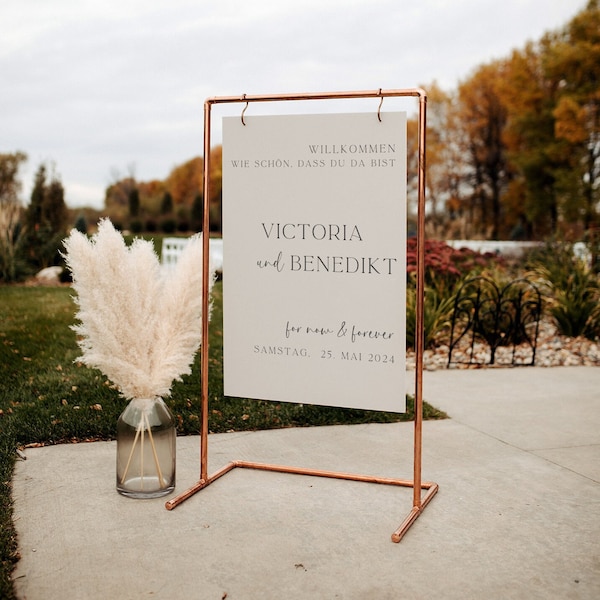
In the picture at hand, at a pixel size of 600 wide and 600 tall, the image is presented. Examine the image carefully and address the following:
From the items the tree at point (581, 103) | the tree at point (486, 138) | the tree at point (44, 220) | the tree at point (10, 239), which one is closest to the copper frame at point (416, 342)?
the tree at point (10, 239)

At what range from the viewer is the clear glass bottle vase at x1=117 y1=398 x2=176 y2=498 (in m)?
3.40

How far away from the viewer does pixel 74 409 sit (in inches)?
189

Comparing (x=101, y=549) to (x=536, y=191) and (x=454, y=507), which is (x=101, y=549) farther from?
(x=536, y=191)

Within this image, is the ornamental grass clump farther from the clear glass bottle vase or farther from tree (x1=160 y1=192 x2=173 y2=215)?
tree (x1=160 y1=192 x2=173 y2=215)

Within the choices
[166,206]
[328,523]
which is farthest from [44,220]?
[166,206]

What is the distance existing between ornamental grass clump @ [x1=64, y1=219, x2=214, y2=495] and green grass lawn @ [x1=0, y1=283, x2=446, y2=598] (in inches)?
28.2

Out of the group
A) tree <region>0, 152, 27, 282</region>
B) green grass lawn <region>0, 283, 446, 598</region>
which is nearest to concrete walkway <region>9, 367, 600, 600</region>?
green grass lawn <region>0, 283, 446, 598</region>

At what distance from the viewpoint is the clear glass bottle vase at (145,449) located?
3398mm

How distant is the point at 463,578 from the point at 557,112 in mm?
29794

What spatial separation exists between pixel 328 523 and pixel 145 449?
3.01 ft

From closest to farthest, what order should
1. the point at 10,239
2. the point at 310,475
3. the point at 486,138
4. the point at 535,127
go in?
the point at 310,475 → the point at 10,239 → the point at 535,127 → the point at 486,138

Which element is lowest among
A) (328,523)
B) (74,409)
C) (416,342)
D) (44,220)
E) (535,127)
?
(328,523)

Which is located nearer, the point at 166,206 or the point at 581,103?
the point at 581,103

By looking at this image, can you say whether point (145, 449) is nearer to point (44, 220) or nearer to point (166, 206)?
point (44, 220)
